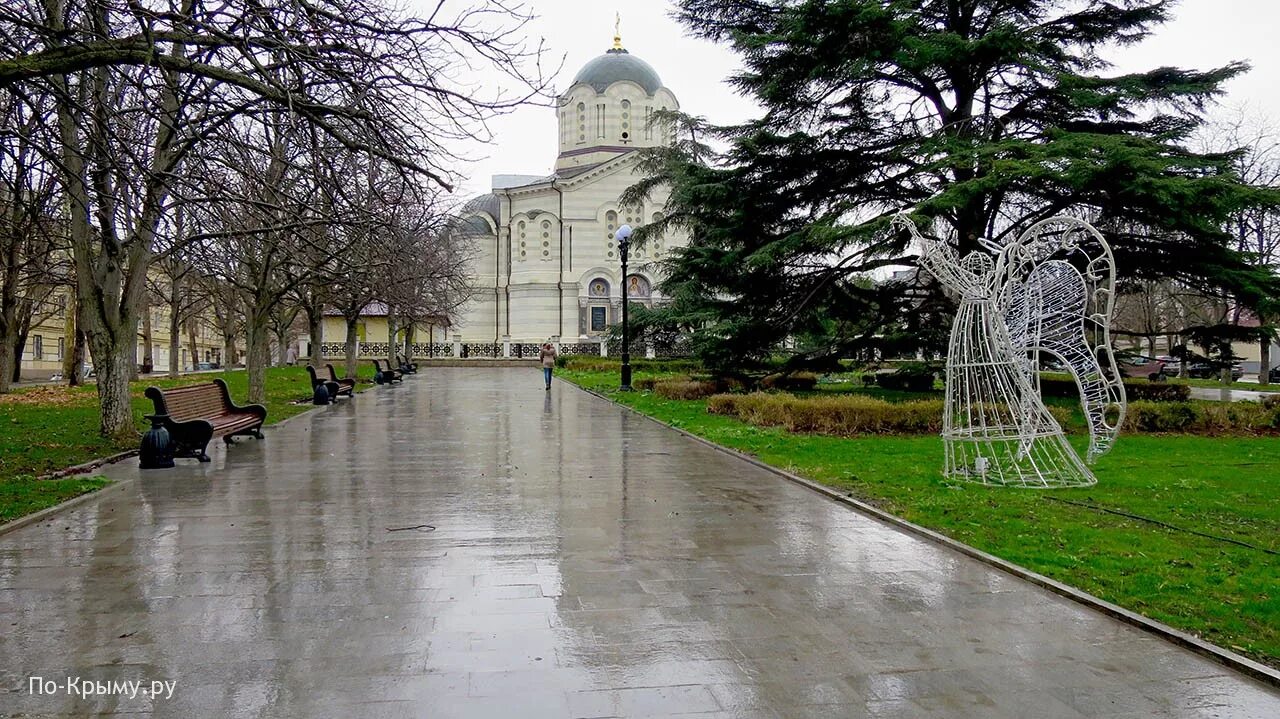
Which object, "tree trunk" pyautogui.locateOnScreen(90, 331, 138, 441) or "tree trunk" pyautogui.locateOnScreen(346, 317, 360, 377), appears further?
"tree trunk" pyautogui.locateOnScreen(346, 317, 360, 377)

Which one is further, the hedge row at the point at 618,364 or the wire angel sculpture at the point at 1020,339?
the hedge row at the point at 618,364

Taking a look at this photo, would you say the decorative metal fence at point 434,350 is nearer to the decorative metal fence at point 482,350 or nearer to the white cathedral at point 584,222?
the decorative metal fence at point 482,350

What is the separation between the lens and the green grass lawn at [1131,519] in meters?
5.38

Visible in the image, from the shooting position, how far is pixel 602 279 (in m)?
60.5

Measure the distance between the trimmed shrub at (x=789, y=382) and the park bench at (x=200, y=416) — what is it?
1379 centimetres

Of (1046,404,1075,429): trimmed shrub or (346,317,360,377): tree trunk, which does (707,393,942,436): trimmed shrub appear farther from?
(346,317,360,377): tree trunk

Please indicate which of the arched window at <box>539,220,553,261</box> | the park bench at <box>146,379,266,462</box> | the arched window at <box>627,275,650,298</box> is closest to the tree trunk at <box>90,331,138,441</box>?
the park bench at <box>146,379,266,462</box>

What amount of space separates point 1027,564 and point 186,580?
609 cm

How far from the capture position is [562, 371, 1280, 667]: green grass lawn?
538 centimetres

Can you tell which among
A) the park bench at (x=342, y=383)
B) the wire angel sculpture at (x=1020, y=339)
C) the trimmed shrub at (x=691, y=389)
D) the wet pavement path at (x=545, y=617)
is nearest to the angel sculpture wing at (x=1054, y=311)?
the wire angel sculpture at (x=1020, y=339)

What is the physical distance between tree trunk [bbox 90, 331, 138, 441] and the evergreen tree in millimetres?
12903

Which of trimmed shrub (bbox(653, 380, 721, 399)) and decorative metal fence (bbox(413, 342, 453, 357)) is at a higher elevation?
decorative metal fence (bbox(413, 342, 453, 357))

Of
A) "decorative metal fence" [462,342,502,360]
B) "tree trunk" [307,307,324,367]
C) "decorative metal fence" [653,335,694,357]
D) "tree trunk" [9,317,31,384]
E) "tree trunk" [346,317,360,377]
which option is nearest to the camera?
"decorative metal fence" [653,335,694,357]

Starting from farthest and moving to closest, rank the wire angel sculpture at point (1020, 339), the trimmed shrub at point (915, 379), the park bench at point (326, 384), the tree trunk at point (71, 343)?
the tree trunk at point (71, 343) → the trimmed shrub at point (915, 379) → the park bench at point (326, 384) → the wire angel sculpture at point (1020, 339)
